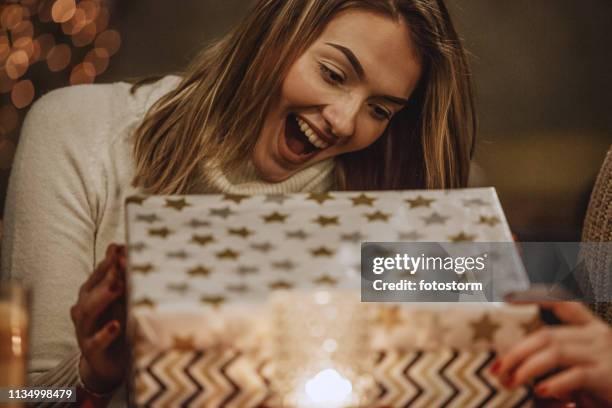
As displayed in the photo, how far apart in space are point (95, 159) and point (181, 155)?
150 mm

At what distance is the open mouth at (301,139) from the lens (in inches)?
46.4

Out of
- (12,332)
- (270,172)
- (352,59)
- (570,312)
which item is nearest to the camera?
(12,332)

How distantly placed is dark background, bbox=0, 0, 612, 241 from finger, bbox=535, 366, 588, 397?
0.59m

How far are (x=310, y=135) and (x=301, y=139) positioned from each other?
Result: 0.03m

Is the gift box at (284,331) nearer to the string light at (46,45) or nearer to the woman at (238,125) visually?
the woman at (238,125)

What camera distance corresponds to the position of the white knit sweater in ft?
3.60

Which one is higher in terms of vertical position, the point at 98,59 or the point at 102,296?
the point at 98,59

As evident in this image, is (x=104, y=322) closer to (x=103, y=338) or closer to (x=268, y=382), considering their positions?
(x=103, y=338)

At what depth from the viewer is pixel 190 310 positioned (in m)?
0.68

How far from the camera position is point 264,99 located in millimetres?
1169

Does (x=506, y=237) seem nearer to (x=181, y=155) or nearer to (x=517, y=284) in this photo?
(x=517, y=284)
